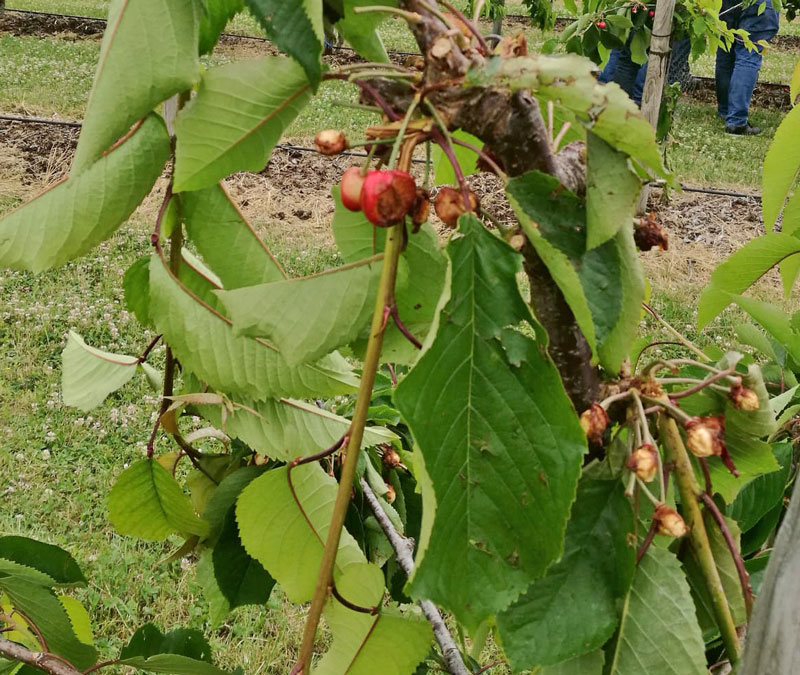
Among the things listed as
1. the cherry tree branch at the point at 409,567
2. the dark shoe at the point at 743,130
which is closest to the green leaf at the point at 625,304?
the cherry tree branch at the point at 409,567

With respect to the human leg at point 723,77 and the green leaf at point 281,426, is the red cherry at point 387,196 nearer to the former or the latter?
the green leaf at point 281,426

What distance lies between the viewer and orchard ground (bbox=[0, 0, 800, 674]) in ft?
7.13

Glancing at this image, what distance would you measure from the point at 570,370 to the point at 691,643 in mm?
177

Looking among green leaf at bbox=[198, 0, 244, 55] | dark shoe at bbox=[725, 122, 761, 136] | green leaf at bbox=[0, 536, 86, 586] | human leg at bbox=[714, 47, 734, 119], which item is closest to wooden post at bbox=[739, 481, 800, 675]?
green leaf at bbox=[198, 0, 244, 55]

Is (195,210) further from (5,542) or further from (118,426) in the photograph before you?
(118,426)

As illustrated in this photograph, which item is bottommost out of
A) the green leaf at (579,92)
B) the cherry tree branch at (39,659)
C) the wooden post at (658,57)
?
the wooden post at (658,57)

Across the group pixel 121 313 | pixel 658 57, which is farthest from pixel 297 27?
pixel 658 57

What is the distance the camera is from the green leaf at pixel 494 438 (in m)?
0.42

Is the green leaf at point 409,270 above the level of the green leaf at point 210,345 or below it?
above

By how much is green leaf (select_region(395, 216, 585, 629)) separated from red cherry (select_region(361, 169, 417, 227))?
1.3 inches

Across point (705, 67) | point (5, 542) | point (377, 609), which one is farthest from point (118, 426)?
point (705, 67)

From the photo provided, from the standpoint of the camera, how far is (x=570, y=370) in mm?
523

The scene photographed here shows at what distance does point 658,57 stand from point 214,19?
3.24 metres

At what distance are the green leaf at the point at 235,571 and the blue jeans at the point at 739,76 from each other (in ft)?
23.7
